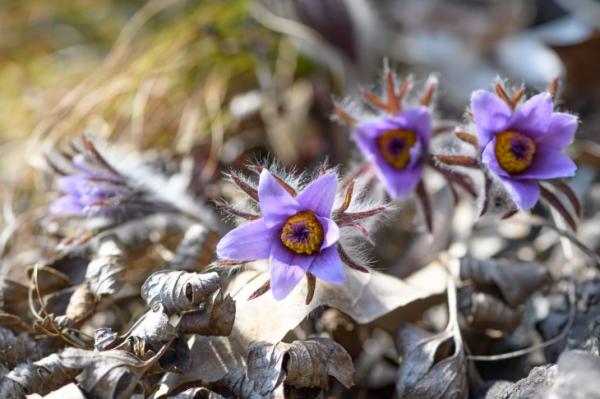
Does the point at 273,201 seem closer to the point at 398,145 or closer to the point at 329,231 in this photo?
the point at 329,231

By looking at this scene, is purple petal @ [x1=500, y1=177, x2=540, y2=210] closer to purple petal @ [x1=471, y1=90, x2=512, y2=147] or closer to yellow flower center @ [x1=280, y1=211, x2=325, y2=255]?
purple petal @ [x1=471, y1=90, x2=512, y2=147]

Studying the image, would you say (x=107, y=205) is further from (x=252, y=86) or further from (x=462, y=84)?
(x=462, y=84)

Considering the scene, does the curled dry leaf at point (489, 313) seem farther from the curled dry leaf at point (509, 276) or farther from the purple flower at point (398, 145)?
the purple flower at point (398, 145)

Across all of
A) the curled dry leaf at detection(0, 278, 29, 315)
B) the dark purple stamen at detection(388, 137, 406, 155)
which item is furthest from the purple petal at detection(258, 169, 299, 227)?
the curled dry leaf at detection(0, 278, 29, 315)

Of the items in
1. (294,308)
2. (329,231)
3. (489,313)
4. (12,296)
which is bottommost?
(489,313)

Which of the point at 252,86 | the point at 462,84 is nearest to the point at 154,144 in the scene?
the point at 252,86

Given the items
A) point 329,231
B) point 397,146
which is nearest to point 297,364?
point 329,231

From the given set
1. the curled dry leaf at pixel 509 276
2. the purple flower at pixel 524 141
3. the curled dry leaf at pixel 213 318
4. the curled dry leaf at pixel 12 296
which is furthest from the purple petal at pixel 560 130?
the curled dry leaf at pixel 12 296
